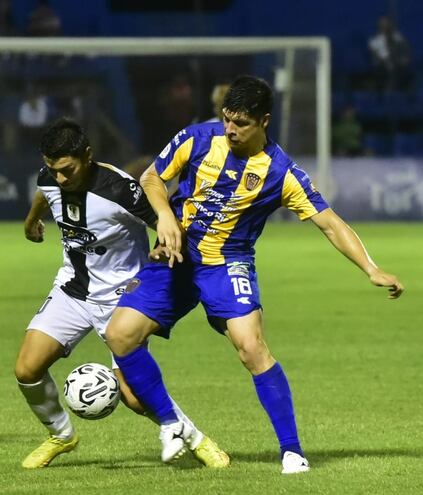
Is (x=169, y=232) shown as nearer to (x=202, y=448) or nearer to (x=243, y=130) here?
(x=243, y=130)

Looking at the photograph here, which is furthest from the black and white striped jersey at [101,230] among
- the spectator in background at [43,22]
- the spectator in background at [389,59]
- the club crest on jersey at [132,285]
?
the spectator in background at [389,59]

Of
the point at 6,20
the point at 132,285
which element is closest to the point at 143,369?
the point at 132,285

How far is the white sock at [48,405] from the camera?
21.5 feet

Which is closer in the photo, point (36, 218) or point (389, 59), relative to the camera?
point (36, 218)

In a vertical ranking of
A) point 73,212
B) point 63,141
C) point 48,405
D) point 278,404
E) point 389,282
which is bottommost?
point 48,405

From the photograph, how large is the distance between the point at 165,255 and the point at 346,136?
75.8 feet

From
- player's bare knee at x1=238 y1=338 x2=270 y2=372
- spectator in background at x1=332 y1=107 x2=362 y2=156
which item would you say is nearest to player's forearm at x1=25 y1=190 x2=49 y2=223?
player's bare knee at x1=238 y1=338 x2=270 y2=372

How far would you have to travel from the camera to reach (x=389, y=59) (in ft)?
103

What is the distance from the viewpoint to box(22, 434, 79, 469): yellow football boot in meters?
6.59

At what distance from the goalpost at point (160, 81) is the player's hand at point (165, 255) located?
19269mm

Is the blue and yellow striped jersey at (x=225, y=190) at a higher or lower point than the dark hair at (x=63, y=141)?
lower

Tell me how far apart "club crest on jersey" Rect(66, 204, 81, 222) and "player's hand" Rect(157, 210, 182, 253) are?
1.82 ft

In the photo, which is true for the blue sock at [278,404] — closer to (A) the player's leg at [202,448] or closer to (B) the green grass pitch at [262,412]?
(B) the green grass pitch at [262,412]

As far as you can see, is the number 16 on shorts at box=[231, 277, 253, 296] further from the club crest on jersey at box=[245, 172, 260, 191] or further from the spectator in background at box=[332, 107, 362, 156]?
the spectator in background at box=[332, 107, 362, 156]
